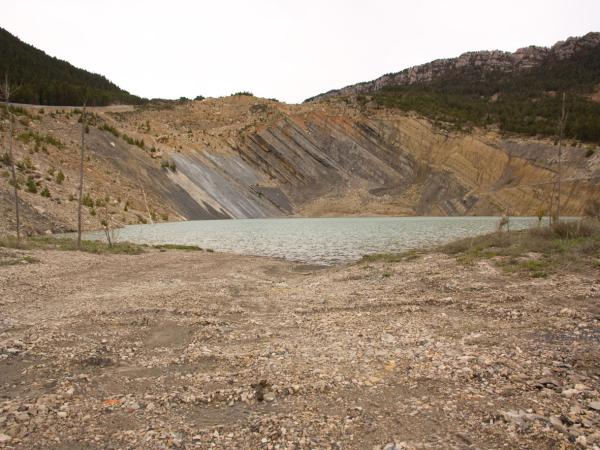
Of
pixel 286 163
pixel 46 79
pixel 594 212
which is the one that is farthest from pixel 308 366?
pixel 46 79

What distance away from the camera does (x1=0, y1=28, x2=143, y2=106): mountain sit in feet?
219

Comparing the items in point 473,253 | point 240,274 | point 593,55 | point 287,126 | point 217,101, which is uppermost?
point 593,55

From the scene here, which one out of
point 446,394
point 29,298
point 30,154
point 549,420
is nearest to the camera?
point 549,420

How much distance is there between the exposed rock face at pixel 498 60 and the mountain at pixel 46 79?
218 feet

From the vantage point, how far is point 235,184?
204ft

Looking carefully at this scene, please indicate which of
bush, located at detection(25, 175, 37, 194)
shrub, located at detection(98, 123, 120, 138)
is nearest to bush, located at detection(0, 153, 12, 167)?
bush, located at detection(25, 175, 37, 194)

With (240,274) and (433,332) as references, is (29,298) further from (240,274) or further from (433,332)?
(433,332)

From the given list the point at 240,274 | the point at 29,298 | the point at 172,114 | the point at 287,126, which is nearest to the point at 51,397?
the point at 29,298

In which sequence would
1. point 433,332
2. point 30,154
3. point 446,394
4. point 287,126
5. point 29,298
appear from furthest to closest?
point 287,126
point 30,154
point 29,298
point 433,332
point 446,394

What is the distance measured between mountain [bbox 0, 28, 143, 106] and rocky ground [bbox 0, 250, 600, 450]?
159 ft

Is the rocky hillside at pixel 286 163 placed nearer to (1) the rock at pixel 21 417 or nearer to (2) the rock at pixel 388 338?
(2) the rock at pixel 388 338

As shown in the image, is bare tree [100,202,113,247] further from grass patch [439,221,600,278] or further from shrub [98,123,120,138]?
shrub [98,123,120,138]

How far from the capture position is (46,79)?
7838 cm

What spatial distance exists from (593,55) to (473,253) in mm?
130144
